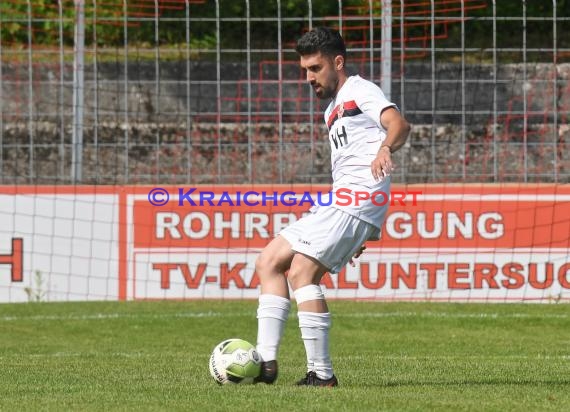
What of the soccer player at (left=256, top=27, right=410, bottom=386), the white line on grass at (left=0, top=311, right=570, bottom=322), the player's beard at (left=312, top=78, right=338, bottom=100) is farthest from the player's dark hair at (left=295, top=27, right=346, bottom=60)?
the white line on grass at (left=0, top=311, right=570, bottom=322)

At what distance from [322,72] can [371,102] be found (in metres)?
0.39

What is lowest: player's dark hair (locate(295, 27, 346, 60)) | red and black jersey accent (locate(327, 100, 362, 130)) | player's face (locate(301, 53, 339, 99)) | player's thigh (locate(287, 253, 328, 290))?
player's thigh (locate(287, 253, 328, 290))

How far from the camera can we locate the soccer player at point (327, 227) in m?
7.27

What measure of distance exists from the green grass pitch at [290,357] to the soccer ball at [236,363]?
10cm

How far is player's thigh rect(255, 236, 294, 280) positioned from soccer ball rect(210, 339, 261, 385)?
41 cm

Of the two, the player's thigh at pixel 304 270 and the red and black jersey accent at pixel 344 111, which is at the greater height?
the red and black jersey accent at pixel 344 111

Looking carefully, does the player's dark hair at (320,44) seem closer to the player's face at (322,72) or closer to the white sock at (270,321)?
the player's face at (322,72)

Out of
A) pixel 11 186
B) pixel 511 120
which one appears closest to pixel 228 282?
pixel 11 186

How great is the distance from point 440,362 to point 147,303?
5.73 meters

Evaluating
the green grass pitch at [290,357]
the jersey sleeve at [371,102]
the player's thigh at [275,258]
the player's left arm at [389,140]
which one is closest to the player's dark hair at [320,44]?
the jersey sleeve at [371,102]

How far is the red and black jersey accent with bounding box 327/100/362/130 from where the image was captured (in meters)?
7.35

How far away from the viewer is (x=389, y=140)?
6941 mm

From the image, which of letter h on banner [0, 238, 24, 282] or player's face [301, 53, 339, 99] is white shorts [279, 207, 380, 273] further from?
letter h on banner [0, 238, 24, 282]

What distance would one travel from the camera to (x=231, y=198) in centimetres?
1491
